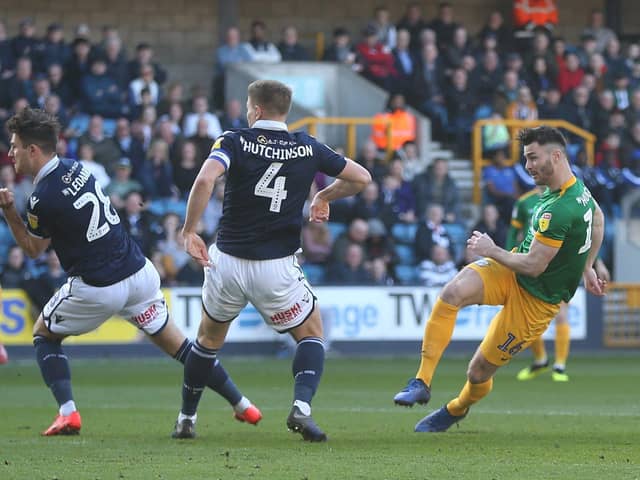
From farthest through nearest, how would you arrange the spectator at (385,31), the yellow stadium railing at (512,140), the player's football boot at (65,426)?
the spectator at (385,31)
the yellow stadium railing at (512,140)
the player's football boot at (65,426)

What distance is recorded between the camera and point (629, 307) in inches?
810

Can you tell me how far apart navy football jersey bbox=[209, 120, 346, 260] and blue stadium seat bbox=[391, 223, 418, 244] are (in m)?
12.2

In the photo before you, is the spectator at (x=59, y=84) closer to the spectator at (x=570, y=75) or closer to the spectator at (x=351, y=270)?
the spectator at (x=351, y=270)

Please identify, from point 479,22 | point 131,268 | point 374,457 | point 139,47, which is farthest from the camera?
point 479,22

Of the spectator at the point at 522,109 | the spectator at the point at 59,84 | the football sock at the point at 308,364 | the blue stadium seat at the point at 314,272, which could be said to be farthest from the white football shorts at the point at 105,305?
the spectator at the point at 522,109

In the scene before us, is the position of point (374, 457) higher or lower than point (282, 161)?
lower

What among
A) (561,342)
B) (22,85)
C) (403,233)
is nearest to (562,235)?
(561,342)

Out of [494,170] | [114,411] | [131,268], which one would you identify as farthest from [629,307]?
[131,268]

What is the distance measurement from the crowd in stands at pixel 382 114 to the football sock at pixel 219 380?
8.63 metres

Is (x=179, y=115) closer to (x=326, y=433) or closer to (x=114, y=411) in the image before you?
(x=114, y=411)

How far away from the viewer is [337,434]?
9500 mm

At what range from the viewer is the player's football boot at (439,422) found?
971 cm

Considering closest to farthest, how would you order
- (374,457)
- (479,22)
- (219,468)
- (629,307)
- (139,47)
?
1. (219,468)
2. (374,457)
3. (629,307)
4. (139,47)
5. (479,22)

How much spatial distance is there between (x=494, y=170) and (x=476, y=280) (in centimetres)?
1345
